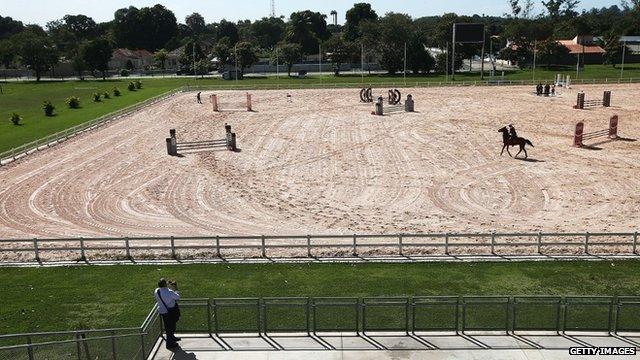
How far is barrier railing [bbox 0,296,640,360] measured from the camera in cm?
1350

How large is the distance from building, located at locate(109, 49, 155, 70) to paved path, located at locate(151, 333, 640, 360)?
136305mm

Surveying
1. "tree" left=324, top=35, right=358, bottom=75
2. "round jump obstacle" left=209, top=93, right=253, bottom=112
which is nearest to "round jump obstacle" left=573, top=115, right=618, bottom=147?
"round jump obstacle" left=209, top=93, right=253, bottom=112

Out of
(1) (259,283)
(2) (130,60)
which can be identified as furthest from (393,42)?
(1) (259,283)

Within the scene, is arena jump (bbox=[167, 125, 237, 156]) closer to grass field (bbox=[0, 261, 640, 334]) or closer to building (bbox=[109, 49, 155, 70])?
grass field (bbox=[0, 261, 640, 334])

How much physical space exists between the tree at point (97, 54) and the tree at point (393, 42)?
2172 inches

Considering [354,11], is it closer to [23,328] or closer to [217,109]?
[217,109]

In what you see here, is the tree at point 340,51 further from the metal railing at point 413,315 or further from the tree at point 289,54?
the metal railing at point 413,315

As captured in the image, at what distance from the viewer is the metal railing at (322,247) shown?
20.2 m

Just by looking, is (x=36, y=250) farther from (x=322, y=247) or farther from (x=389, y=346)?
(x=389, y=346)

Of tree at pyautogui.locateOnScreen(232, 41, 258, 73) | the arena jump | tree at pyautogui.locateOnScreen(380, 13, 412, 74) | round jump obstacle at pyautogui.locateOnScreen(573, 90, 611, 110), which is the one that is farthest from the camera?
tree at pyautogui.locateOnScreen(232, 41, 258, 73)

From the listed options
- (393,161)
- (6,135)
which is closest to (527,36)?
(393,161)

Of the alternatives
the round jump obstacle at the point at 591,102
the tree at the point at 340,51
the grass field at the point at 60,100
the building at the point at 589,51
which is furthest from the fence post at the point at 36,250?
the building at the point at 589,51

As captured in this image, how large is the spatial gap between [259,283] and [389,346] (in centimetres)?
573

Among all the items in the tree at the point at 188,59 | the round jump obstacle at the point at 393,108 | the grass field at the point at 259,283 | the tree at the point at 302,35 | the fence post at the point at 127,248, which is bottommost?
the grass field at the point at 259,283
